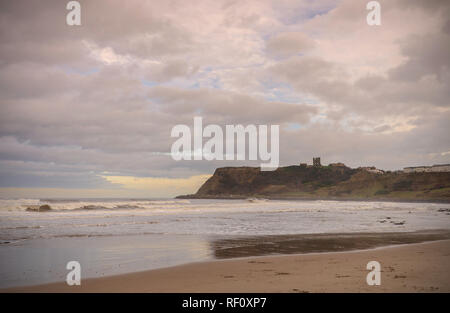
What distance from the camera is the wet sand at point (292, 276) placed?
261 inches

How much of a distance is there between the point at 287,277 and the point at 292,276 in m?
0.18

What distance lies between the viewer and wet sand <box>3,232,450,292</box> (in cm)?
664

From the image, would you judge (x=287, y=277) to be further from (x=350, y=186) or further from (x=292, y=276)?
(x=350, y=186)

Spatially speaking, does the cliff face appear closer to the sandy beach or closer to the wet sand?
the wet sand

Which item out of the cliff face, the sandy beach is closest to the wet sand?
the sandy beach

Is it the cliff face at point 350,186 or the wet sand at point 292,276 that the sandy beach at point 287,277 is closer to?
the wet sand at point 292,276

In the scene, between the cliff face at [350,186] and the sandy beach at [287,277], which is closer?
the sandy beach at [287,277]

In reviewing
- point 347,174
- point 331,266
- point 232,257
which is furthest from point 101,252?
point 347,174

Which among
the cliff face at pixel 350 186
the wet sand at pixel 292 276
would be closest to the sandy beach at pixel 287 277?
the wet sand at pixel 292 276

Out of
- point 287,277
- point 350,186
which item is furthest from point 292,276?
point 350,186

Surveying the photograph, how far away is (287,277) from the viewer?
24.8 feet
